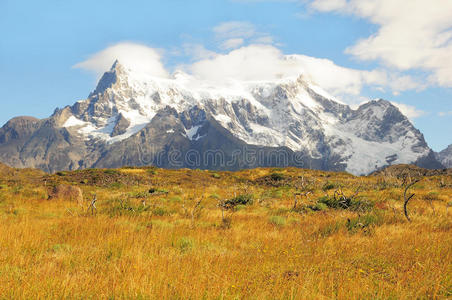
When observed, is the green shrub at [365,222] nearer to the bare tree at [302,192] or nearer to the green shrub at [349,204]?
the green shrub at [349,204]

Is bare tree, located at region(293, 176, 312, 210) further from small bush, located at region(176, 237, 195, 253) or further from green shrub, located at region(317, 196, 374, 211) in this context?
small bush, located at region(176, 237, 195, 253)

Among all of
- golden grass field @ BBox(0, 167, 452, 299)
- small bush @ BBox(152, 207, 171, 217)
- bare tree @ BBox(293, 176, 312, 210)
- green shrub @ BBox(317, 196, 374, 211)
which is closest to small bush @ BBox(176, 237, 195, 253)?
golden grass field @ BBox(0, 167, 452, 299)

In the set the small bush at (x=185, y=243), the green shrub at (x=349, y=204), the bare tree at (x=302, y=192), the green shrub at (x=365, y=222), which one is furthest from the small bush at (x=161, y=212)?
the green shrub at (x=349, y=204)

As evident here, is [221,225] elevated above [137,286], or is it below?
below

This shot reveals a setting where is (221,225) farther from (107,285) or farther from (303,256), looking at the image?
(107,285)

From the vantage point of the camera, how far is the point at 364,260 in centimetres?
536

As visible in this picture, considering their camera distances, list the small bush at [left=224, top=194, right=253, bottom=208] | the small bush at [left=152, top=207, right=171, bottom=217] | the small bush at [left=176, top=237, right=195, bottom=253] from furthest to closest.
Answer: the small bush at [left=224, top=194, right=253, bottom=208] → the small bush at [left=152, top=207, right=171, bottom=217] → the small bush at [left=176, top=237, right=195, bottom=253]

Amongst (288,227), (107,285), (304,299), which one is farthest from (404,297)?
(288,227)

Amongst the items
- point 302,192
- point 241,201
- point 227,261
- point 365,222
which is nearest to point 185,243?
point 227,261

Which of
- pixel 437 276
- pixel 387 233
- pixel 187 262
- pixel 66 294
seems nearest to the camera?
pixel 66 294

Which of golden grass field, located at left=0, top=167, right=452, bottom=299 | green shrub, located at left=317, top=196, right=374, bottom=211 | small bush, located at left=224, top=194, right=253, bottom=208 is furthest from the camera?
small bush, located at left=224, top=194, right=253, bottom=208

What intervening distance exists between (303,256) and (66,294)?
3.89 meters

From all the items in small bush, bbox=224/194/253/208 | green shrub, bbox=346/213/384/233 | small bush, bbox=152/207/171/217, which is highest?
green shrub, bbox=346/213/384/233

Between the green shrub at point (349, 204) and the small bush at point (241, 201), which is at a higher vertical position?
the green shrub at point (349, 204)
